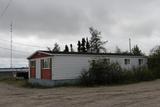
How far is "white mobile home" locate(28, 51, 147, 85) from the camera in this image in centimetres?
2497

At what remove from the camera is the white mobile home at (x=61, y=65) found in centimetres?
2497

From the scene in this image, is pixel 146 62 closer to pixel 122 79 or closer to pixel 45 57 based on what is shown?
pixel 122 79

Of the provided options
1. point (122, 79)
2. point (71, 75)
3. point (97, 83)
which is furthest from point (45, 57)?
point (122, 79)

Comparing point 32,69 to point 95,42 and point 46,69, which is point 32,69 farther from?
point 95,42

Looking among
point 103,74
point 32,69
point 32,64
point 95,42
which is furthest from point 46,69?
point 95,42

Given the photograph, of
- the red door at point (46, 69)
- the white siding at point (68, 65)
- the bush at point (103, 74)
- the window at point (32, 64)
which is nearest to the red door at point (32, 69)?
the window at point (32, 64)

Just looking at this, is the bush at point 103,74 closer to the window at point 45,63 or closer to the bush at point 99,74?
the bush at point 99,74

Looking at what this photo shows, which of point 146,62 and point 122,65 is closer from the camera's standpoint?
point 122,65

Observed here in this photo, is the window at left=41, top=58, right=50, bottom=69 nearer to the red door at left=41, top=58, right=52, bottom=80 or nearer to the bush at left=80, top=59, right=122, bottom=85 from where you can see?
the red door at left=41, top=58, right=52, bottom=80

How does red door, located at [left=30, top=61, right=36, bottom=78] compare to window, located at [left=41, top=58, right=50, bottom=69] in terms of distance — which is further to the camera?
red door, located at [left=30, top=61, right=36, bottom=78]

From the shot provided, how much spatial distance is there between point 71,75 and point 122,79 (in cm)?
495

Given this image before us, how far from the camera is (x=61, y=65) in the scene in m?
25.2

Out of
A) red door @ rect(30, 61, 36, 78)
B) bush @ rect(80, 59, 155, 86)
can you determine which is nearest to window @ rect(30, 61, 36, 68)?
red door @ rect(30, 61, 36, 78)

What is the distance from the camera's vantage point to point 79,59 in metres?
26.2
